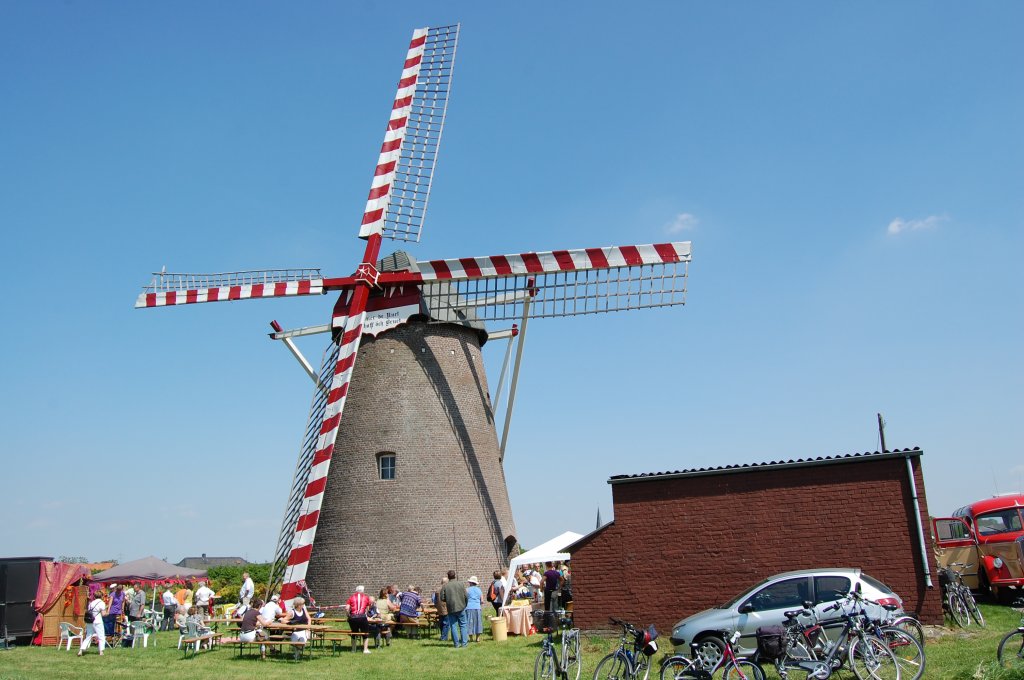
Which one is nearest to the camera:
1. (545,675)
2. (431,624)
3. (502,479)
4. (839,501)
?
(545,675)

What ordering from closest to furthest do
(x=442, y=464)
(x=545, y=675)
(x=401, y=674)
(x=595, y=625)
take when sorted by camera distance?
(x=545, y=675) < (x=401, y=674) < (x=595, y=625) < (x=442, y=464)

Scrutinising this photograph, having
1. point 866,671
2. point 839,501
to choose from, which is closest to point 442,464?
point 839,501

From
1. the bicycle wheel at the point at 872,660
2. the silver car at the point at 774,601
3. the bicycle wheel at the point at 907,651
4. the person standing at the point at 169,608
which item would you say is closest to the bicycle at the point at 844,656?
the bicycle wheel at the point at 872,660

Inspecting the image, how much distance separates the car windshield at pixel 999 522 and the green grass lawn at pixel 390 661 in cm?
198

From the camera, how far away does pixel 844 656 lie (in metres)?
8.95

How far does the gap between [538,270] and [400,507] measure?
20.8 feet

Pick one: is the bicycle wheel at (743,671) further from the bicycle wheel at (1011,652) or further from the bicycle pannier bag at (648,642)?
the bicycle wheel at (1011,652)

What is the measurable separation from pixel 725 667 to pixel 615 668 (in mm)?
1256

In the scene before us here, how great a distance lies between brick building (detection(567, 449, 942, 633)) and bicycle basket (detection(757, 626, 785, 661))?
189 inches

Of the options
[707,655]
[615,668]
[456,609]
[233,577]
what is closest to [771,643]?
[707,655]

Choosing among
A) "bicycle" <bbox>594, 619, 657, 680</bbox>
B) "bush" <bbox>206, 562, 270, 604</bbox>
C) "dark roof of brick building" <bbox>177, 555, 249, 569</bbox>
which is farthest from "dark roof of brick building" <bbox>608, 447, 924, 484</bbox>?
"dark roof of brick building" <bbox>177, 555, 249, 569</bbox>

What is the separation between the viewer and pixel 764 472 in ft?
47.3

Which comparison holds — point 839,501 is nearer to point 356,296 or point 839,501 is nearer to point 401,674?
point 401,674

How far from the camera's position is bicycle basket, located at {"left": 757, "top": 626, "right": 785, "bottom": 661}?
9.29 m
